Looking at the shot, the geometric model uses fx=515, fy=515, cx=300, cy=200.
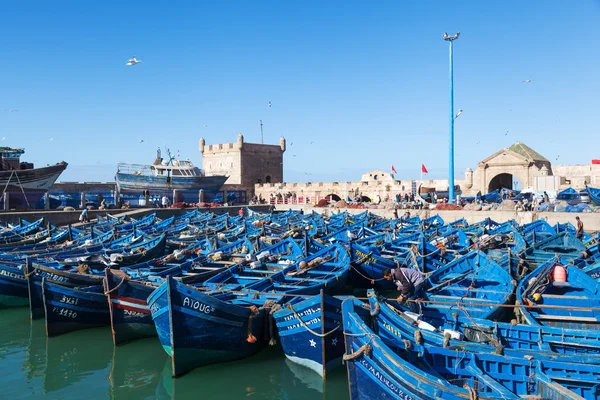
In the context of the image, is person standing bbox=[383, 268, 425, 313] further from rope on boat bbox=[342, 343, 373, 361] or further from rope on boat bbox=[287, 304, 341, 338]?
rope on boat bbox=[342, 343, 373, 361]

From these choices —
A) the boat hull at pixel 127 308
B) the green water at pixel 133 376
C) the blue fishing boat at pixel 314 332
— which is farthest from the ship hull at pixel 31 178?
the blue fishing boat at pixel 314 332

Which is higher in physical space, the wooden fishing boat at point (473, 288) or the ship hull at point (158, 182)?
the ship hull at point (158, 182)

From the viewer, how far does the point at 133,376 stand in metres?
10.5

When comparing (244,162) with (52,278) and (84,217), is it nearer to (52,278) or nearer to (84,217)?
(84,217)

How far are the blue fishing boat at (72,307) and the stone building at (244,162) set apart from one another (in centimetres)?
3975

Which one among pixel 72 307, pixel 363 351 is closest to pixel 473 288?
pixel 363 351

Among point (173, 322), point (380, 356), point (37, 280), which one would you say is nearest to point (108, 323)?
point (37, 280)

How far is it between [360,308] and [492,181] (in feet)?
142

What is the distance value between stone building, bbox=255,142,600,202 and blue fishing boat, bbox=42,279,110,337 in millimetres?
35282

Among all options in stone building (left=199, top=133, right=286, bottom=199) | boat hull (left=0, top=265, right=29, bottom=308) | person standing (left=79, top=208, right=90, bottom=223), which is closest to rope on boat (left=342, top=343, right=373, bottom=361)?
boat hull (left=0, top=265, right=29, bottom=308)

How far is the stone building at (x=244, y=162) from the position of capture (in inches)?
2180

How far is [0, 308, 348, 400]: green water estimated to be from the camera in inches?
375

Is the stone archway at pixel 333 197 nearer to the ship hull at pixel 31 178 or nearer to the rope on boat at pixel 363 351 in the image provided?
the ship hull at pixel 31 178

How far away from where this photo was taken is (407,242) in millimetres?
19500
